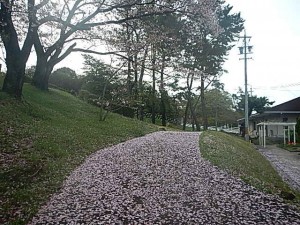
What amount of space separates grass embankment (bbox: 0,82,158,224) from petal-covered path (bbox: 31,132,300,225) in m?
0.40

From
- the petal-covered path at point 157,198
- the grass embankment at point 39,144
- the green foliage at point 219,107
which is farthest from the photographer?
the green foliage at point 219,107

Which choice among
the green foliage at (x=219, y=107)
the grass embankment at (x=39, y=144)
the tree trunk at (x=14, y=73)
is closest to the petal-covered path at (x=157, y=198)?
the grass embankment at (x=39, y=144)

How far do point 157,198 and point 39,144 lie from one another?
4957mm

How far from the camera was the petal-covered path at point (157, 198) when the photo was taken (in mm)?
5645

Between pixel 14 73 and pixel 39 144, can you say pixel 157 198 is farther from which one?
pixel 14 73

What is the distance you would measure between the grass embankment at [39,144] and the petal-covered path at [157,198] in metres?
0.40

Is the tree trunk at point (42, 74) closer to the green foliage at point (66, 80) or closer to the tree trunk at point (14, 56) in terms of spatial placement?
the tree trunk at point (14, 56)

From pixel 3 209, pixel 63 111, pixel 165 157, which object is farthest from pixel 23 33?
pixel 3 209

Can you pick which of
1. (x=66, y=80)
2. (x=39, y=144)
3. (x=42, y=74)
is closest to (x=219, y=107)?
(x=66, y=80)

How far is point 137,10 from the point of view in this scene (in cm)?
1489

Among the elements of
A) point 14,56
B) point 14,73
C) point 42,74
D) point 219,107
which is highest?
point 219,107

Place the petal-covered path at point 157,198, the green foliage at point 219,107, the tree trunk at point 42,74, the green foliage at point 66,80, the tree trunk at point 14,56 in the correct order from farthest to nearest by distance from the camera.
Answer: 1. the green foliage at point 219,107
2. the green foliage at point 66,80
3. the tree trunk at point 42,74
4. the tree trunk at point 14,56
5. the petal-covered path at point 157,198

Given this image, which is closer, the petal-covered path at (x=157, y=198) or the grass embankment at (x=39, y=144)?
the petal-covered path at (x=157, y=198)

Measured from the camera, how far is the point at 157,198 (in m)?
6.73
